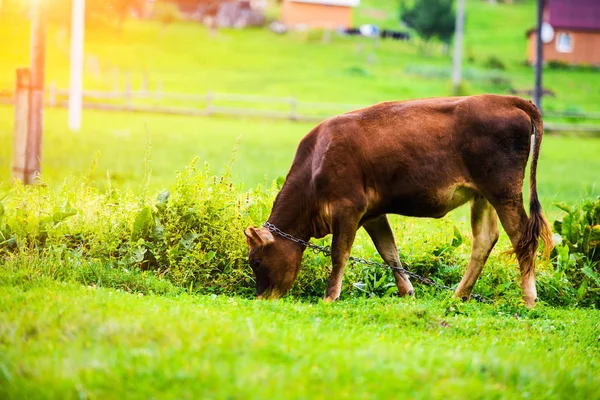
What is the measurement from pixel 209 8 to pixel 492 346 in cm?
7593

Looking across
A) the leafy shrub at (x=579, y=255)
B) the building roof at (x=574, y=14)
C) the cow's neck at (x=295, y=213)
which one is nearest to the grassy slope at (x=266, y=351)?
the cow's neck at (x=295, y=213)

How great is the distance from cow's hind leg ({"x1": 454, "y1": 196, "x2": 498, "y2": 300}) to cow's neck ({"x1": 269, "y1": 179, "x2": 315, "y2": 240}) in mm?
1591

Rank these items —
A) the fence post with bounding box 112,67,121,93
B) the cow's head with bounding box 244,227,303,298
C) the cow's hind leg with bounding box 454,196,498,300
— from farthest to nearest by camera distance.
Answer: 1. the fence post with bounding box 112,67,121,93
2. the cow's hind leg with bounding box 454,196,498,300
3. the cow's head with bounding box 244,227,303,298

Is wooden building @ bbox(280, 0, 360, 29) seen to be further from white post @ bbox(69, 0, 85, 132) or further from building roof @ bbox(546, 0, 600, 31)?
white post @ bbox(69, 0, 85, 132)

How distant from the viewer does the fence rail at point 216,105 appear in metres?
38.7

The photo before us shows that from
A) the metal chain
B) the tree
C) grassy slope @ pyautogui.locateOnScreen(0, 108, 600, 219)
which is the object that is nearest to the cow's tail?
the metal chain

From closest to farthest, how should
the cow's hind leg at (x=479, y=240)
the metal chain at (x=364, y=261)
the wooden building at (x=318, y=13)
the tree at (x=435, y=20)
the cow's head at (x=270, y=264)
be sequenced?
the cow's head at (x=270, y=264), the metal chain at (x=364, y=261), the cow's hind leg at (x=479, y=240), the tree at (x=435, y=20), the wooden building at (x=318, y=13)

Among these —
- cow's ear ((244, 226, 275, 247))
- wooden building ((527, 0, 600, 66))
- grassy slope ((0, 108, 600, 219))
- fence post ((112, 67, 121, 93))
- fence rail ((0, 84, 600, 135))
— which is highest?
wooden building ((527, 0, 600, 66))

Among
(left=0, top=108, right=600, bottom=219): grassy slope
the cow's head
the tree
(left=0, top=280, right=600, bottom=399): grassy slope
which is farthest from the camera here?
the tree

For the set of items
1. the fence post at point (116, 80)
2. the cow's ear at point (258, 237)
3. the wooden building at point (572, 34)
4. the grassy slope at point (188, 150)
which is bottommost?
the grassy slope at point (188, 150)

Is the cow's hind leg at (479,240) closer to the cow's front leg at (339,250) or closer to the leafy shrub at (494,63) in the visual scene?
the cow's front leg at (339,250)

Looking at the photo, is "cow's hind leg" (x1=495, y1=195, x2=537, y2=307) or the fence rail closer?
"cow's hind leg" (x1=495, y1=195, x2=537, y2=307)

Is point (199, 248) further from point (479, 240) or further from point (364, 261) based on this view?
point (479, 240)

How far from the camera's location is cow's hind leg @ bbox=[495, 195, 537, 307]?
25.3 ft
